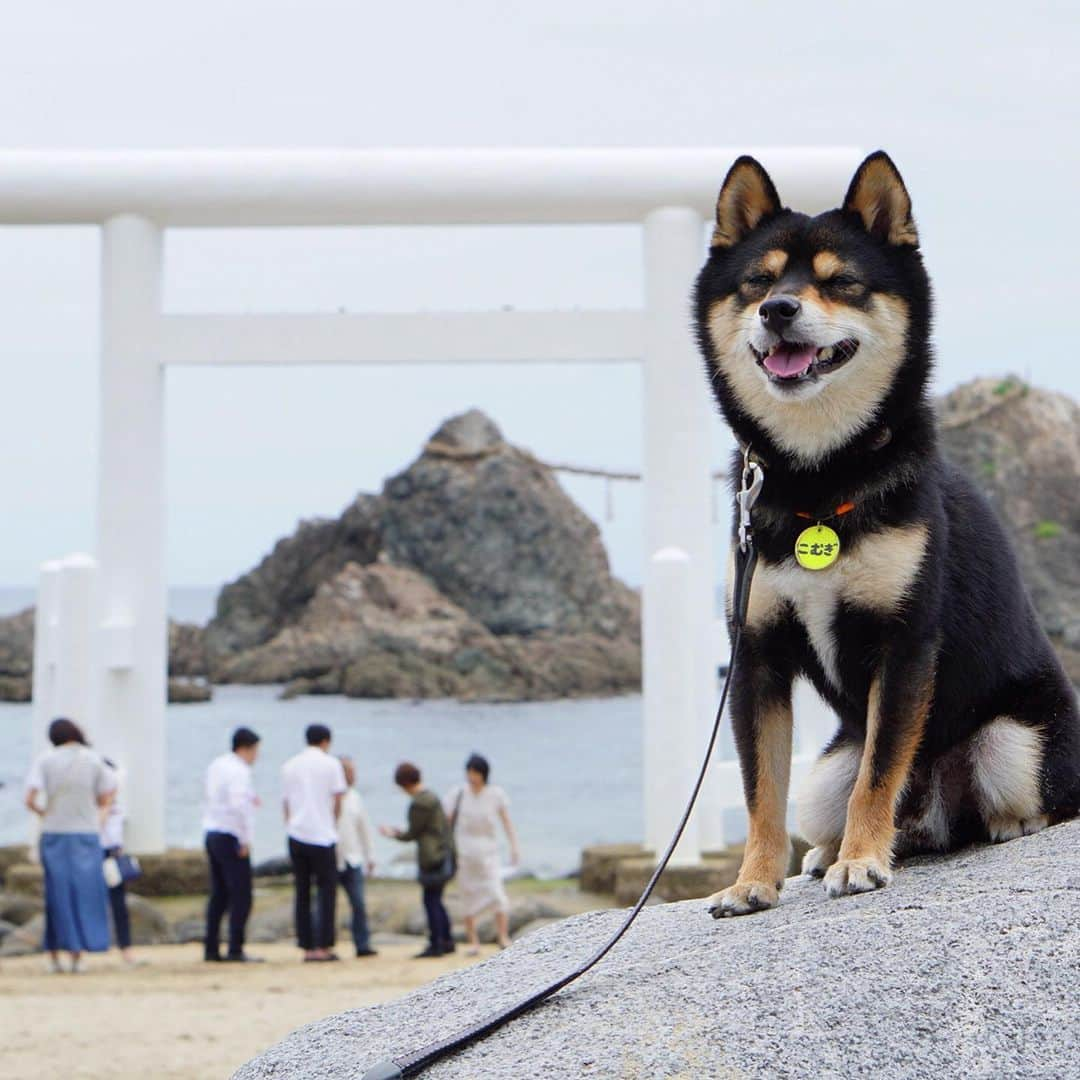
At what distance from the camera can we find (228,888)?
9.50 meters

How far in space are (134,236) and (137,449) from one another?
52.5 inches

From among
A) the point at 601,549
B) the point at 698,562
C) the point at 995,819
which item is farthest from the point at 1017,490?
the point at 995,819

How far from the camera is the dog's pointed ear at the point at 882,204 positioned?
10.2ft

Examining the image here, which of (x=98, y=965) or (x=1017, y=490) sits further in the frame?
(x=1017, y=490)

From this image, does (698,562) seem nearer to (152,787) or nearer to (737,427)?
(152,787)

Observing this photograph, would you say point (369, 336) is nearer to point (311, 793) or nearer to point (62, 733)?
point (311, 793)

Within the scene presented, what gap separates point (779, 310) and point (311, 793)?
22.4ft

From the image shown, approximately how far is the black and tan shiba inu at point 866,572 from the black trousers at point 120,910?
7.09m

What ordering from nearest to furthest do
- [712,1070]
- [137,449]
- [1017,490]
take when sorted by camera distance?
[712,1070] < [137,449] < [1017,490]

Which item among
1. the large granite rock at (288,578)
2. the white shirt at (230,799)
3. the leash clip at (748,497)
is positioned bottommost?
the white shirt at (230,799)

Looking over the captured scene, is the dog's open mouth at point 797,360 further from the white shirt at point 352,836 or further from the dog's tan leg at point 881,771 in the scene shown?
the white shirt at point 352,836

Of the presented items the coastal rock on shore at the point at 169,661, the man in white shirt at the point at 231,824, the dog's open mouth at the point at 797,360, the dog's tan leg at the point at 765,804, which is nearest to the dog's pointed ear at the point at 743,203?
the dog's open mouth at the point at 797,360

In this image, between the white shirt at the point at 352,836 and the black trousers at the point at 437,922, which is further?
the black trousers at the point at 437,922

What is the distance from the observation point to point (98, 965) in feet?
32.0
